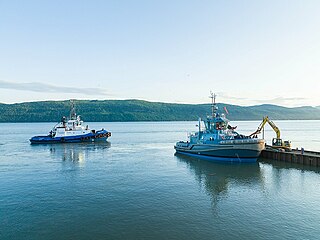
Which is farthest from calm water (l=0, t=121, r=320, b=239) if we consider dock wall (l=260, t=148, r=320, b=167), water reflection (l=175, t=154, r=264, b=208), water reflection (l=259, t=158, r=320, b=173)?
dock wall (l=260, t=148, r=320, b=167)

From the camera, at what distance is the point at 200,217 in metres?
23.4

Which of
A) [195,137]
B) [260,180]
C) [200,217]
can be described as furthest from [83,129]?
[200,217]

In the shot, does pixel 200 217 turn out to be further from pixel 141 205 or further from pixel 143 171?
pixel 143 171

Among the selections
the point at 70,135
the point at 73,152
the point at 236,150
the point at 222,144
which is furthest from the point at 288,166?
the point at 70,135

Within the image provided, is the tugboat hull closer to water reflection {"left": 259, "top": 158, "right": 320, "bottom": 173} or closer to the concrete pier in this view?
water reflection {"left": 259, "top": 158, "right": 320, "bottom": 173}

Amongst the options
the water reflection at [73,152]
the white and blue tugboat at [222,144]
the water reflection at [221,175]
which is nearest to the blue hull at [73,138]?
the water reflection at [73,152]

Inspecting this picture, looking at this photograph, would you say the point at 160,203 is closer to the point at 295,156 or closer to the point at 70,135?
the point at 295,156

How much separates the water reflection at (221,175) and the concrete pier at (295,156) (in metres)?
6.45

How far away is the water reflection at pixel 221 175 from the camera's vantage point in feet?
108

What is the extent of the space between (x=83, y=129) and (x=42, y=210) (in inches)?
2893

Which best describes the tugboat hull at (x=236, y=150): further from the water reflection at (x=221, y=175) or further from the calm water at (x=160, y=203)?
the calm water at (x=160, y=203)

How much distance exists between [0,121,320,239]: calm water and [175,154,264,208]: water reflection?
14 centimetres

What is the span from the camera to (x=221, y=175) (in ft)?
134

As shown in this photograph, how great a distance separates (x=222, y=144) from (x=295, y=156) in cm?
1357
